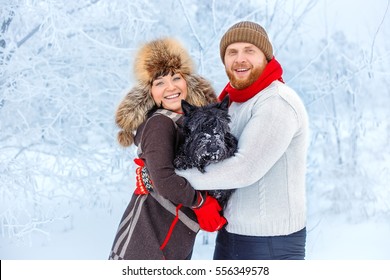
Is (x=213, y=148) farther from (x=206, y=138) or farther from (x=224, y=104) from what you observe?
(x=224, y=104)

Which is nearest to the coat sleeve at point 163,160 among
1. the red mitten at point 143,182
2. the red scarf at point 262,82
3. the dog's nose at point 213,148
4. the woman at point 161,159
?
the woman at point 161,159

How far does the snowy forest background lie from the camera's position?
6.54m

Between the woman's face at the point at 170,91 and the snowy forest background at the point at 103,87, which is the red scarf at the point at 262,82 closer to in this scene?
the woman's face at the point at 170,91

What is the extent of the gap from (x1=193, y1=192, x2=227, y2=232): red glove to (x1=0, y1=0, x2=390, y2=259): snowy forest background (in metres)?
4.18

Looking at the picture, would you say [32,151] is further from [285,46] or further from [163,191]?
[163,191]

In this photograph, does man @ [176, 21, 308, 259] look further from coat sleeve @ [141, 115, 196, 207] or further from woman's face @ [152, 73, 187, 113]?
woman's face @ [152, 73, 187, 113]

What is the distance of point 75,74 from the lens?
6793mm

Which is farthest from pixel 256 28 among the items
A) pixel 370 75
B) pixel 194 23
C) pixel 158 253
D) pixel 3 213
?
pixel 3 213

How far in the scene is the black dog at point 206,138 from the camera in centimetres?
239

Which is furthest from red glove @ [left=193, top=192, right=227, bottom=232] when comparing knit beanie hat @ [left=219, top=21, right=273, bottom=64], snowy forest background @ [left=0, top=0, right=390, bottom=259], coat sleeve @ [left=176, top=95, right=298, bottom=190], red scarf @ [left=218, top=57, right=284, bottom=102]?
snowy forest background @ [left=0, top=0, right=390, bottom=259]

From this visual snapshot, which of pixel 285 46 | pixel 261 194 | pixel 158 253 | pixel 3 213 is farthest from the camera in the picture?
pixel 285 46

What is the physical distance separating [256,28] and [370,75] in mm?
5018

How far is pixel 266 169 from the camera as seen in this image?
2.36 m

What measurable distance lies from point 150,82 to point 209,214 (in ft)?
3.26
